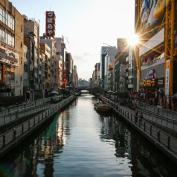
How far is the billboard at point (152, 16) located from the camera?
93.7 meters

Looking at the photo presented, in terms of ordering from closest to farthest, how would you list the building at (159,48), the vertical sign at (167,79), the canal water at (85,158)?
the canal water at (85,158), the building at (159,48), the vertical sign at (167,79)

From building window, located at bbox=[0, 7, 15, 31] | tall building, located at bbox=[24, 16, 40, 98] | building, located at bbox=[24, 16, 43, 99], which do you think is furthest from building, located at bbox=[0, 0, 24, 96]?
building, located at bbox=[24, 16, 43, 99]

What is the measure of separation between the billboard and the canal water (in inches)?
1922

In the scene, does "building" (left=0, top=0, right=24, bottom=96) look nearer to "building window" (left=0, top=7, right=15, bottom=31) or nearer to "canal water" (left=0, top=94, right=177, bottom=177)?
"building window" (left=0, top=7, right=15, bottom=31)

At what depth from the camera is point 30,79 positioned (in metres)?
134

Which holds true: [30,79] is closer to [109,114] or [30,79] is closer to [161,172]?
[109,114]

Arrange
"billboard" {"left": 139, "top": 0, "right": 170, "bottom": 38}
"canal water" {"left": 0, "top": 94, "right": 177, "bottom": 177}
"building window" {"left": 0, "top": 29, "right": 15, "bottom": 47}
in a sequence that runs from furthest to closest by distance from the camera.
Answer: "billboard" {"left": 139, "top": 0, "right": 170, "bottom": 38} → "building window" {"left": 0, "top": 29, "right": 15, "bottom": 47} → "canal water" {"left": 0, "top": 94, "right": 177, "bottom": 177}

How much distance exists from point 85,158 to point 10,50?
60.7 meters

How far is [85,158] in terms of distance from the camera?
119 feet

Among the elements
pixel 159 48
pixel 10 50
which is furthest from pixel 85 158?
pixel 159 48

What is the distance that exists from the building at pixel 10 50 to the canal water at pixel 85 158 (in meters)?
36.0

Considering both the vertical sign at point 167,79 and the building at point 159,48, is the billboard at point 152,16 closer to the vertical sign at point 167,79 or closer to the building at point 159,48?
the building at point 159,48

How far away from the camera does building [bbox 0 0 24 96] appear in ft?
278

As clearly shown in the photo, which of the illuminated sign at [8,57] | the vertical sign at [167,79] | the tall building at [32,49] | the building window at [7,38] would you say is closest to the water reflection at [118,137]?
the vertical sign at [167,79]
